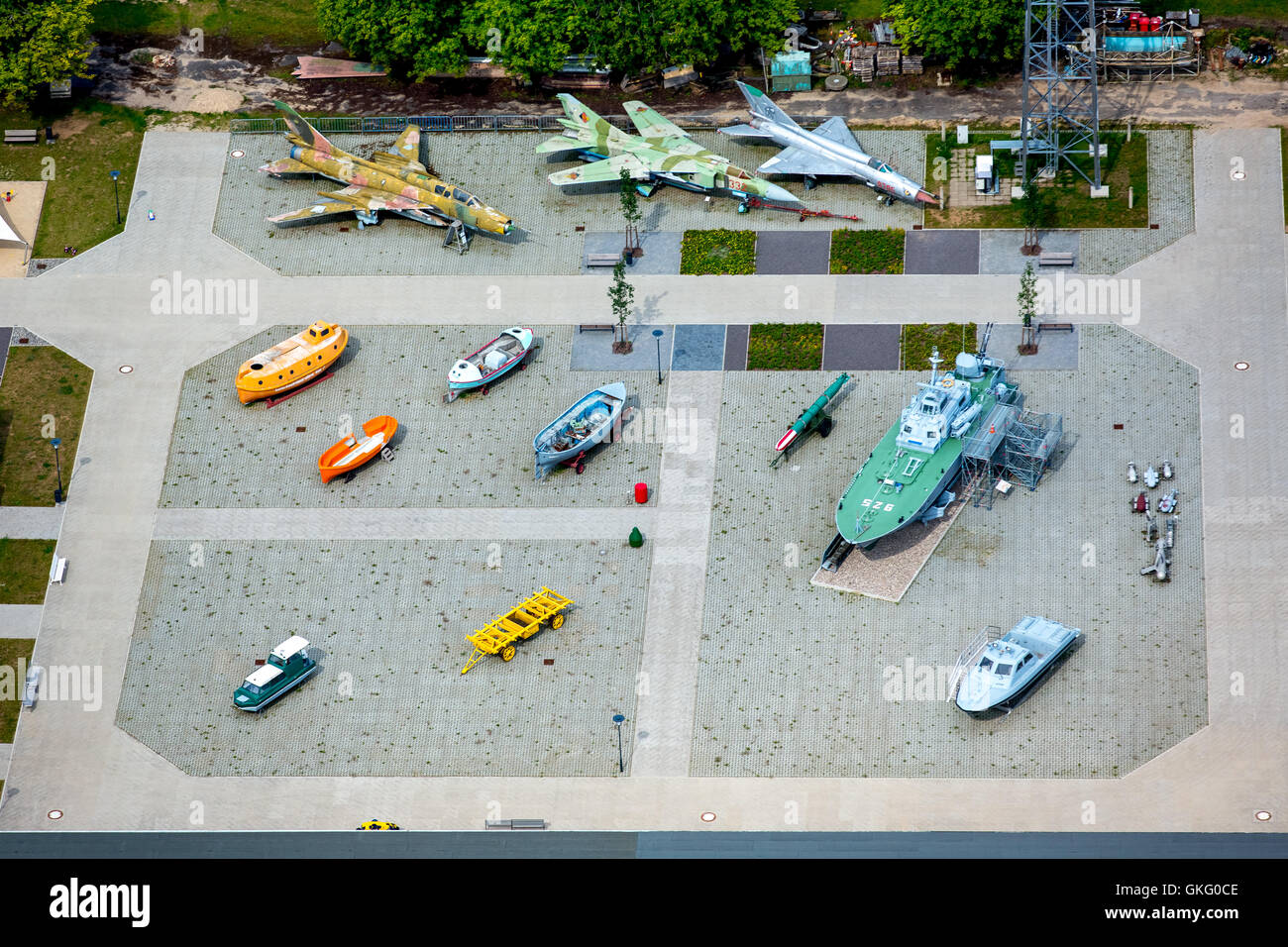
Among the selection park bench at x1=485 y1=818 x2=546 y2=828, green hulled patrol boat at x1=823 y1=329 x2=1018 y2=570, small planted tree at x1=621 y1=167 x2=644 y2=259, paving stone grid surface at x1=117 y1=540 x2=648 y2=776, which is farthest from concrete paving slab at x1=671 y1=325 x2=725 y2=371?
park bench at x1=485 y1=818 x2=546 y2=828

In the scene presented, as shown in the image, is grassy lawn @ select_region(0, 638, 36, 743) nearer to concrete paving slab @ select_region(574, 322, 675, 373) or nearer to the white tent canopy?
the white tent canopy

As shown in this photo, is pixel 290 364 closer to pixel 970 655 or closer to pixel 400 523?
pixel 400 523

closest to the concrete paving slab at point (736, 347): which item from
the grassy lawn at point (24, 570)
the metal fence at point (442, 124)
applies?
the metal fence at point (442, 124)

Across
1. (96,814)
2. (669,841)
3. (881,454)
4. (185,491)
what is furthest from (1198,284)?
(96,814)

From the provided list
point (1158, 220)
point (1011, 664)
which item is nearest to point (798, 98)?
point (1158, 220)

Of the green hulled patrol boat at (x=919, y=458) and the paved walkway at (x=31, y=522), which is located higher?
the green hulled patrol boat at (x=919, y=458)

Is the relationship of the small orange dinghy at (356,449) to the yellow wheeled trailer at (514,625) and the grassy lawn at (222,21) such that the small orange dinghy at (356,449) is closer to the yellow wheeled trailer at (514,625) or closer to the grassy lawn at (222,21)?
the yellow wheeled trailer at (514,625)
